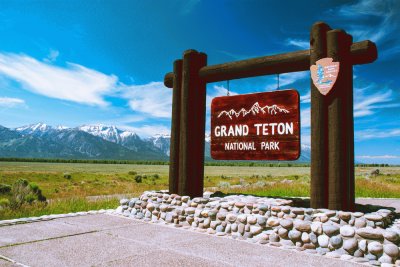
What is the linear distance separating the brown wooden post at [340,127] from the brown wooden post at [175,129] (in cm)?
411

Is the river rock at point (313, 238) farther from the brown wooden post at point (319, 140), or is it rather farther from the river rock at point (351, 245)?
the brown wooden post at point (319, 140)

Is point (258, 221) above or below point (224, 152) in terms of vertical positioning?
below

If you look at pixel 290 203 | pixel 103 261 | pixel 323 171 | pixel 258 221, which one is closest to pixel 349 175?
pixel 323 171

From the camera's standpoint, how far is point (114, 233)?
702 centimetres

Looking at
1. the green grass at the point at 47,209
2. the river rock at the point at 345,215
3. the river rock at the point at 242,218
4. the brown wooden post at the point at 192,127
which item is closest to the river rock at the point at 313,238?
the river rock at the point at 345,215

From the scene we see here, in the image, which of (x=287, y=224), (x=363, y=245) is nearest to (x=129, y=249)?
(x=287, y=224)

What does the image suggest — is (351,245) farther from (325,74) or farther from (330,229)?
(325,74)

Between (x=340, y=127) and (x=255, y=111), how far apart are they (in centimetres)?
216

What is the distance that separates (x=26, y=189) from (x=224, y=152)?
8514 mm

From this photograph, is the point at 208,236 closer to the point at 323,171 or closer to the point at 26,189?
the point at 323,171

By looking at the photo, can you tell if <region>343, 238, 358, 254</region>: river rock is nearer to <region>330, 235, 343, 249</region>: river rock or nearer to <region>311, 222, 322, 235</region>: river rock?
<region>330, 235, 343, 249</region>: river rock

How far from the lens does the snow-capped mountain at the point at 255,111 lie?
25.8 feet

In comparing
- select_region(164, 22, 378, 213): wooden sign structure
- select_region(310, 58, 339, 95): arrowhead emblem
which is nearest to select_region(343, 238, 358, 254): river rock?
select_region(164, 22, 378, 213): wooden sign structure

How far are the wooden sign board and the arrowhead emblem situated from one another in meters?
0.75
